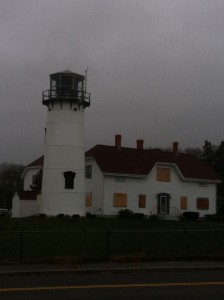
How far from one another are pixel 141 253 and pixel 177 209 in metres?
37.3

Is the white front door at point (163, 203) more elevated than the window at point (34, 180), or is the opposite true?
the window at point (34, 180)

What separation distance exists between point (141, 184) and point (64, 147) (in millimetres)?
10554

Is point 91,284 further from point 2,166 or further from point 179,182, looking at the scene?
point 2,166

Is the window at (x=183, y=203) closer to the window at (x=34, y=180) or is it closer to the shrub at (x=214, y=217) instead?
the shrub at (x=214, y=217)

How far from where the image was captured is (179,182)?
5472 centimetres

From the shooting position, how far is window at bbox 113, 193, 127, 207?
→ 50.5 metres

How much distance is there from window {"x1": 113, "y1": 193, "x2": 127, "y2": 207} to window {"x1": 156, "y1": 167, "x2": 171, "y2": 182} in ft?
14.4

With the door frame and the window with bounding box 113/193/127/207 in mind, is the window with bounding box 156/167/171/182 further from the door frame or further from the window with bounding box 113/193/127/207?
the window with bounding box 113/193/127/207

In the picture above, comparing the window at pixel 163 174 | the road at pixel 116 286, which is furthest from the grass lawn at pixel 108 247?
the window at pixel 163 174

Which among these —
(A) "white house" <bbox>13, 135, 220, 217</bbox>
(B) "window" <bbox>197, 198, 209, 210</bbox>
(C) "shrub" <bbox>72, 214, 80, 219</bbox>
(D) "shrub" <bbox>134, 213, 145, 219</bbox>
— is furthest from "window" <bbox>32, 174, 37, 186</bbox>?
(C) "shrub" <bbox>72, 214, 80, 219</bbox>

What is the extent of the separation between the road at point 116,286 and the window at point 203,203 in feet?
136

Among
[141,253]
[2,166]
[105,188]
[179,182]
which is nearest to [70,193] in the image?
[105,188]

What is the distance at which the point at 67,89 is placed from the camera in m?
45.5

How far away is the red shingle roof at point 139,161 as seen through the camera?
51281mm
